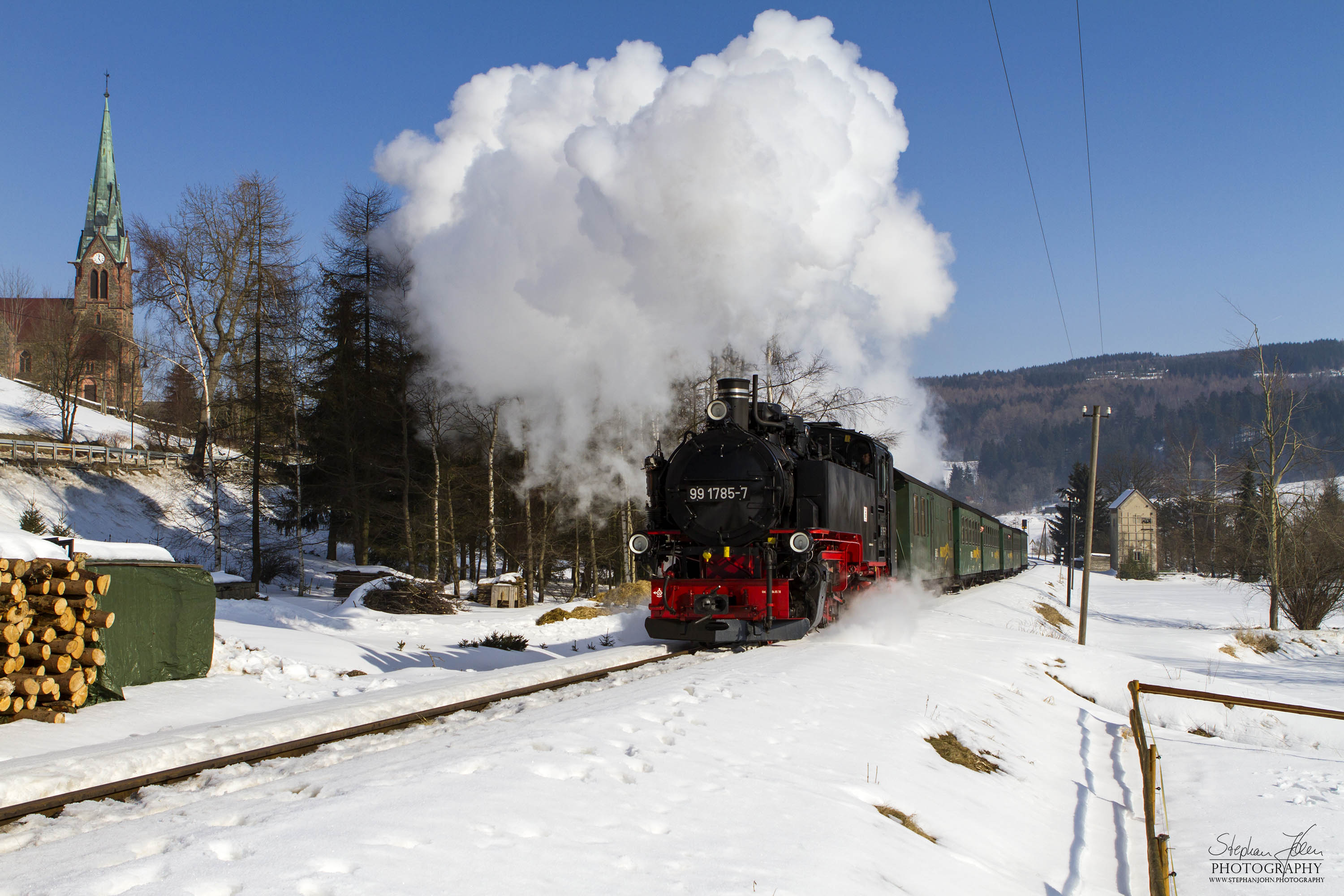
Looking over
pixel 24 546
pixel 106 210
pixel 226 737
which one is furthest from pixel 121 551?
pixel 106 210

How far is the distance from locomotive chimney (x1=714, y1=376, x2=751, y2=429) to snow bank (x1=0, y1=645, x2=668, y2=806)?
4.00 metres

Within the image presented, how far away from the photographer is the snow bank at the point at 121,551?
873cm

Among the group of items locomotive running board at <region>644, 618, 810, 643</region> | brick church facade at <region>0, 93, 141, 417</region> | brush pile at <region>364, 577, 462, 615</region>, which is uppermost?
brick church facade at <region>0, 93, 141, 417</region>

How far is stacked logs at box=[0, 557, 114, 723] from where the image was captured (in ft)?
23.0

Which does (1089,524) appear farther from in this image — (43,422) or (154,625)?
(43,422)

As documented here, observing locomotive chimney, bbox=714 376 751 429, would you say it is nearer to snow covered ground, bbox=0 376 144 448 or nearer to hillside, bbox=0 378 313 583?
hillside, bbox=0 378 313 583

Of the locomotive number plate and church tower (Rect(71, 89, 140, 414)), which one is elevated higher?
church tower (Rect(71, 89, 140, 414))

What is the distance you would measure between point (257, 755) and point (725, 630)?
5.85m

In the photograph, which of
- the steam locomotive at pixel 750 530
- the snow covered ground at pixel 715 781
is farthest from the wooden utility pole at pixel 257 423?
the steam locomotive at pixel 750 530

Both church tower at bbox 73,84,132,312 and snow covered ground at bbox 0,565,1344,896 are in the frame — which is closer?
snow covered ground at bbox 0,565,1344,896

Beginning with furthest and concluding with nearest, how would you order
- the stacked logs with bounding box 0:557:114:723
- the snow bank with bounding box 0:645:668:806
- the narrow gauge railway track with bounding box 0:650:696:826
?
the stacked logs with bounding box 0:557:114:723 → the snow bank with bounding box 0:645:668:806 → the narrow gauge railway track with bounding box 0:650:696:826

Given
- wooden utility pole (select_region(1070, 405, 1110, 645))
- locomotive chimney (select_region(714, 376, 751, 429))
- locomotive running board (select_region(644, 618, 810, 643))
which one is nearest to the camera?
locomotive running board (select_region(644, 618, 810, 643))

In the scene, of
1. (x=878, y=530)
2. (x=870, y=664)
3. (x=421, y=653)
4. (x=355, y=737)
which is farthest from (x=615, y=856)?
(x=878, y=530)

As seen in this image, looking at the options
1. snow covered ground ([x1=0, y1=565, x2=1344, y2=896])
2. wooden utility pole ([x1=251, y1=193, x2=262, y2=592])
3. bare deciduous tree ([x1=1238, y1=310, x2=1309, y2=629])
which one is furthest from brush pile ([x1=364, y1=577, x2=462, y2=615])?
bare deciduous tree ([x1=1238, y1=310, x2=1309, y2=629])
